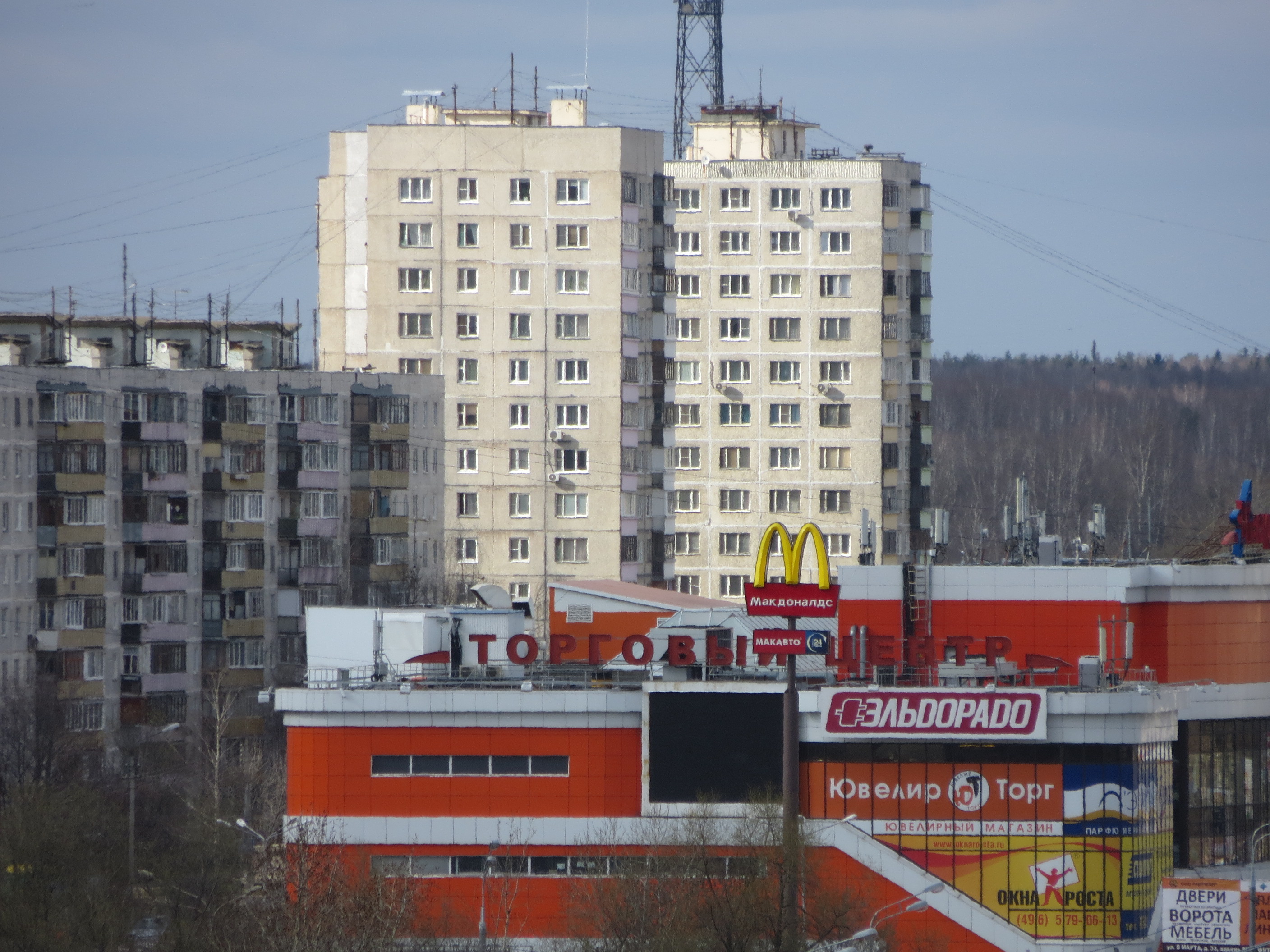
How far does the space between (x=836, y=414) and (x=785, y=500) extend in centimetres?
654

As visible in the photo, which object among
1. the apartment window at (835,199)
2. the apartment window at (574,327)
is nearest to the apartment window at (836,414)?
the apartment window at (835,199)

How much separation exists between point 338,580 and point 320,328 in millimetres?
18917

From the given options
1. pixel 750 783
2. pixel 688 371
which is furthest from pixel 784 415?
pixel 750 783

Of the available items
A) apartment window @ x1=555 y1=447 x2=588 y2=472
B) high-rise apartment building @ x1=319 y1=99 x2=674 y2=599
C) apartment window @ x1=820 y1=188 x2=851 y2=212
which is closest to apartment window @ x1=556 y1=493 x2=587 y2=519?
high-rise apartment building @ x1=319 y1=99 x2=674 y2=599

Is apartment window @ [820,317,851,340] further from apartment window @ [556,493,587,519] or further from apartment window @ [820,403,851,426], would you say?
apartment window @ [556,493,587,519]

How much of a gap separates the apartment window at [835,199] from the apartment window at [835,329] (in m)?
6.78

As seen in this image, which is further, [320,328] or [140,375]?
[320,328]

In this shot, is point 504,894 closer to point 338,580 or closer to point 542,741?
point 542,741

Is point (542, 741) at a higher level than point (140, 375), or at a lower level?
lower

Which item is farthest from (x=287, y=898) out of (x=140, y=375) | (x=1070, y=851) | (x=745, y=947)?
(x=140, y=375)

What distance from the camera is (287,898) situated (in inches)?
2611

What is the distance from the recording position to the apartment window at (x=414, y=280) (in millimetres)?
138625

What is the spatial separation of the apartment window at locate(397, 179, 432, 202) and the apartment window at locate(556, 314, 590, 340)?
10.1m

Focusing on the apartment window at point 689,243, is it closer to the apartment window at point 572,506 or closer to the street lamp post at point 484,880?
the apartment window at point 572,506
